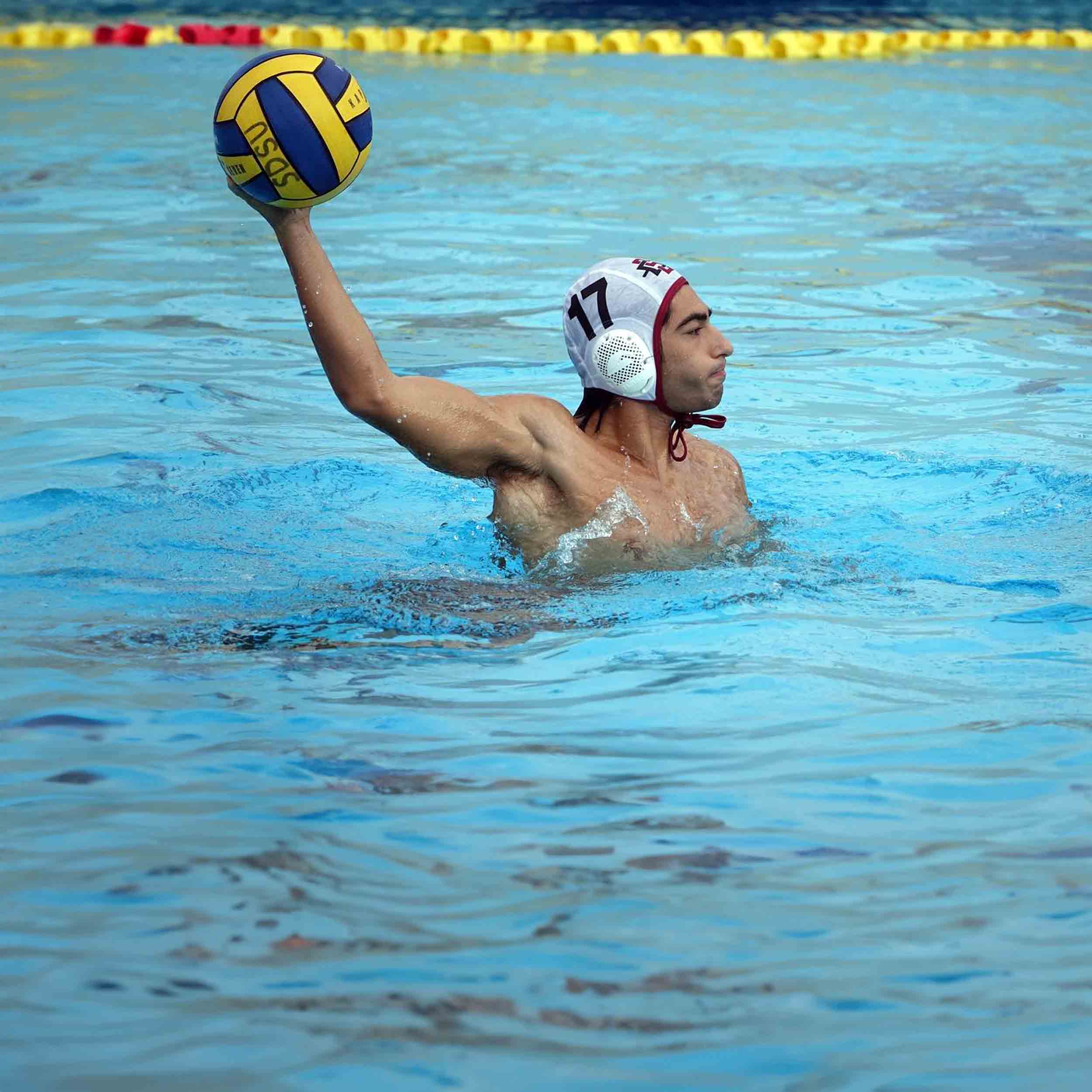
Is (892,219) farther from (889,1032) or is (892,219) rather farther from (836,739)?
(889,1032)

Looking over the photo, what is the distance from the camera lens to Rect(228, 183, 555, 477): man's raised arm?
133 inches

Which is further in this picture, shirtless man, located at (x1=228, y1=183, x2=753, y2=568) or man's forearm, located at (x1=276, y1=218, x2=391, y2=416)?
shirtless man, located at (x1=228, y1=183, x2=753, y2=568)

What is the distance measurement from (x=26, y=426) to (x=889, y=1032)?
483cm

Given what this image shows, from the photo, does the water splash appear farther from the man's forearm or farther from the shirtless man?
the man's forearm

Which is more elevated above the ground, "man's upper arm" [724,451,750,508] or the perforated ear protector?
the perforated ear protector

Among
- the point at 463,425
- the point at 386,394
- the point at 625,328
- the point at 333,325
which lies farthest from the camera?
the point at 625,328

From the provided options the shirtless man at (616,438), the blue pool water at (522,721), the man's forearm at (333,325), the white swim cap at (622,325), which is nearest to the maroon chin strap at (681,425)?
the shirtless man at (616,438)

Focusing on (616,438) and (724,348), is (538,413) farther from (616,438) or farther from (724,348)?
(724,348)

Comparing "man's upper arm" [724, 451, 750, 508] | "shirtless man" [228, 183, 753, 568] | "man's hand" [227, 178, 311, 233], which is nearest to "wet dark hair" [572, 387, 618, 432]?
"shirtless man" [228, 183, 753, 568]

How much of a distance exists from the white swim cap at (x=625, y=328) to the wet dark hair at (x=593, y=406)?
0.17 feet

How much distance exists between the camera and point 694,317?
14.1ft

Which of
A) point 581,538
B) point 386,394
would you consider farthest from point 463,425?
point 581,538

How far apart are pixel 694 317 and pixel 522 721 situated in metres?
1.40

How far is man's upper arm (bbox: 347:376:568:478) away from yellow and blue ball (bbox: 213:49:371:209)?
464 mm
